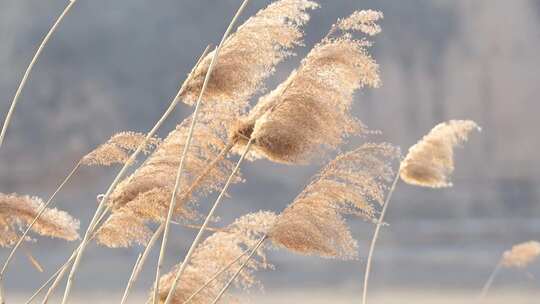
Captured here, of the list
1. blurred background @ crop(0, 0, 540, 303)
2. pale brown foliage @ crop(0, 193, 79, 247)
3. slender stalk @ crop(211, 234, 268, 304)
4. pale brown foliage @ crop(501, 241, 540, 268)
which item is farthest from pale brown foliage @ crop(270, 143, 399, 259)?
blurred background @ crop(0, 0, 540, 303)

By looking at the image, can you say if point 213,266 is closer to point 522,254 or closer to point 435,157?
point 435,157

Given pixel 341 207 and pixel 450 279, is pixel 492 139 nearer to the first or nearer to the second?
pixel 450 279

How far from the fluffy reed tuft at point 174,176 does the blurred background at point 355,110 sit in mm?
9450

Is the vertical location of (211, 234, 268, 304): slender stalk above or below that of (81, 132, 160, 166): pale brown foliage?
below

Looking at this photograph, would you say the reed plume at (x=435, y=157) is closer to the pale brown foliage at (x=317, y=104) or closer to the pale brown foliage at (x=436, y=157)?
the pale brown foliage at (x=436, y=157)

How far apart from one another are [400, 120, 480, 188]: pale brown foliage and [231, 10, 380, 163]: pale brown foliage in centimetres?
19

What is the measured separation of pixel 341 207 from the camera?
163cm

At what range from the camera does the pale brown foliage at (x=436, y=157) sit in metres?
1.74

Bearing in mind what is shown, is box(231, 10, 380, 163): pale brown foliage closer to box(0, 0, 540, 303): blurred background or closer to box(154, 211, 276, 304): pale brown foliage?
box(154, 211, 276, 304): pale brown foliage

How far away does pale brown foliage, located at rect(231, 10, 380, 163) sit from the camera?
1.57 metres

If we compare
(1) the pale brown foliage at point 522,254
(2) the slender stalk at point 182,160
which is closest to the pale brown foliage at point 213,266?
(2) the slender stalk at point 182,160

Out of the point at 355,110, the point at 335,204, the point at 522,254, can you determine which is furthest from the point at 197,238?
the point at 355,110

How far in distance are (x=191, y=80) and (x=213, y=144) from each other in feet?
0.38

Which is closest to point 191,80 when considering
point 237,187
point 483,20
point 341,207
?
point 341,207
